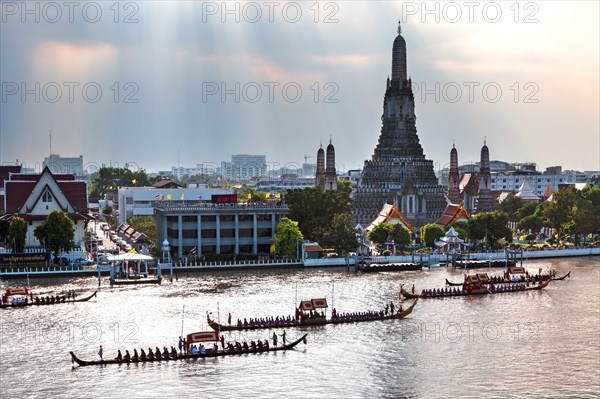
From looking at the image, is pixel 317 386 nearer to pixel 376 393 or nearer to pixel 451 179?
pixel 376 393

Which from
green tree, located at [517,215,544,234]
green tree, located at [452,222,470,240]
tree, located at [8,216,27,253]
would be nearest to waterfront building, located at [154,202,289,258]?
tree, located at [8,216,27,253]

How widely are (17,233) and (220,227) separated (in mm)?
26683

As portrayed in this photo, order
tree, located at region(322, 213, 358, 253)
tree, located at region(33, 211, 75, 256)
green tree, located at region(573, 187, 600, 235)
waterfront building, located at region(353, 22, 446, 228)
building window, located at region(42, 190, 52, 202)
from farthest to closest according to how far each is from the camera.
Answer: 1. waterfront building, located at region(353, 22, 446, 228)
2. green tree, located at region(573, 187, 600, 235)
3. building window, located at region(42, 190, 52, 202)
4. tree, located at region(322, 213, 358, 253)
5. tree, located at region(33, 211, 75, 256)

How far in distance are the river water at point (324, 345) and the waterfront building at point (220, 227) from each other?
21172 millimetres

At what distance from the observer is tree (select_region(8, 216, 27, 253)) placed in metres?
112

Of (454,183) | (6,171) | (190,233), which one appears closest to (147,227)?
(190,233)

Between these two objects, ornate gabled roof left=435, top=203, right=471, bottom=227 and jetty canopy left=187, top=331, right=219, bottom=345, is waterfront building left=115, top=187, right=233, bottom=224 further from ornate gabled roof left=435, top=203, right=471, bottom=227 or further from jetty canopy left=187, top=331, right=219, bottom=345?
jetty canopy left=187, top=331, right=219, bottom=345

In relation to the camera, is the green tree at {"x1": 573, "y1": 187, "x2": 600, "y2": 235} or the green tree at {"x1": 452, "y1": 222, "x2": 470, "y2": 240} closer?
the green tree at {"x1": 452, "y1": 222, "x2": 470, "y2": 240}

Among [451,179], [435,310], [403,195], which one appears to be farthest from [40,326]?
[451,179]

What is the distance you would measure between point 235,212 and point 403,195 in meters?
47.6

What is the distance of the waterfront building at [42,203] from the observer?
121 metres

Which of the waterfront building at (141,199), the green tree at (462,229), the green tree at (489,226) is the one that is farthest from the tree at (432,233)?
the waterfront building at (141,199)

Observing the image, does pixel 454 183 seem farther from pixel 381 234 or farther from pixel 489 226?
pixel 381 234

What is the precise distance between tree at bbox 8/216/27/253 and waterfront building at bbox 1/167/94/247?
254 inches
